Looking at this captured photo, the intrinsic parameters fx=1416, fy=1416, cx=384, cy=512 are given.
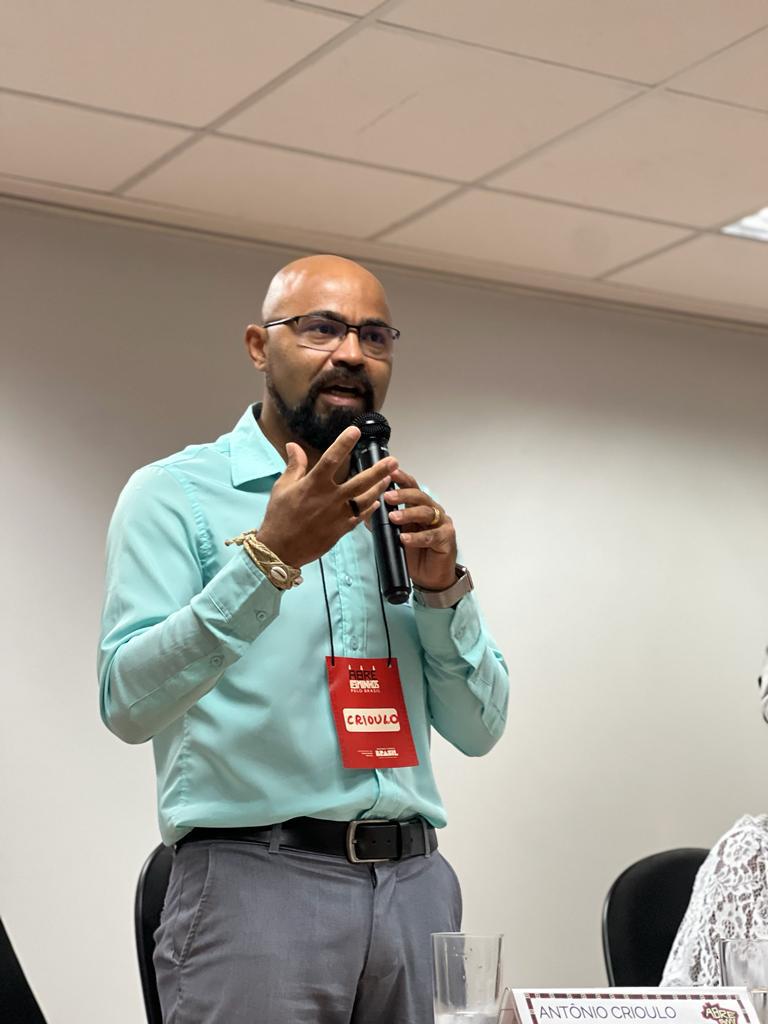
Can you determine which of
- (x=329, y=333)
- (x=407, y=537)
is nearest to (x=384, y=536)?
(x=407, y=537)

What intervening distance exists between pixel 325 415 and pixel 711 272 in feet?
9.86

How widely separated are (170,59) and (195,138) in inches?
17.9

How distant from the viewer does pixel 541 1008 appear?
1277 mm

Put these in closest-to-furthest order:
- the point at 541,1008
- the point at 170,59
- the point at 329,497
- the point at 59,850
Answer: the point at 541,1008
the point at 329,497
the point at 170,59
the point at 59,850

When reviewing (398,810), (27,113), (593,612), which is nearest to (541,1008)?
(398,810)

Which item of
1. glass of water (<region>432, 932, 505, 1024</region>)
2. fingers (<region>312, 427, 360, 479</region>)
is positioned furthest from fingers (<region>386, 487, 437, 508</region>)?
glass of water (<region>432, 932, 505, 1024</region>)

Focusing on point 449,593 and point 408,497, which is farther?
point 449,593

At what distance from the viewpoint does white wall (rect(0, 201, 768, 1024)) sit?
12.8 ft

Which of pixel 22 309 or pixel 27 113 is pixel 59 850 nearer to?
Result: pixel 22 309

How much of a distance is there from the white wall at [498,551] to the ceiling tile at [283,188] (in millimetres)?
283

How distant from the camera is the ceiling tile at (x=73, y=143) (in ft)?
11.2

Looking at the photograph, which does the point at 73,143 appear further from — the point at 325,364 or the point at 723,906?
the point at 723,906

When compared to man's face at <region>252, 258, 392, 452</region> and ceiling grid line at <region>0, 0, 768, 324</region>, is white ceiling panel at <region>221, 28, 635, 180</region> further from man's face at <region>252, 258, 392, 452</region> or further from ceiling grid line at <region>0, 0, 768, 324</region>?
man's face at <region>252, 258, 392, 452</region>

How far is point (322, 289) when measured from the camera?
6.76 feet
